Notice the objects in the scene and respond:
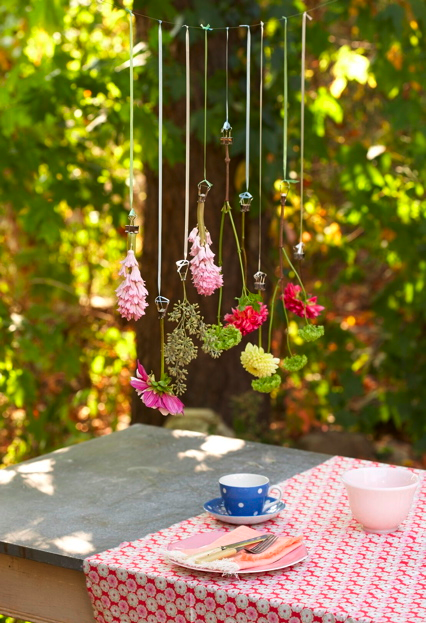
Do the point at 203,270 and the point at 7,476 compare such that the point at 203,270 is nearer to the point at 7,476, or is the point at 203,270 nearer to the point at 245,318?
the point at 245,318

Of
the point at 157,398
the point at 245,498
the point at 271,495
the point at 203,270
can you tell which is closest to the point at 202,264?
the point at 203,270

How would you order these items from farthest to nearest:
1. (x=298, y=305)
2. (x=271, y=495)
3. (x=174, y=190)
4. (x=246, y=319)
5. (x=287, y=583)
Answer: (x=174, y=190)
(x=271, y=495)
(x=298, y=305)
(x=246, y=319)
(x=287, y=583)

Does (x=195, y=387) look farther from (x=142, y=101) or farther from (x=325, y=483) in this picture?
(x=325, y=483)

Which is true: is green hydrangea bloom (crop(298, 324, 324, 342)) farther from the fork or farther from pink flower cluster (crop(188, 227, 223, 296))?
the fork

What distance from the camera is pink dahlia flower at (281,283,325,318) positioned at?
76.1 inches

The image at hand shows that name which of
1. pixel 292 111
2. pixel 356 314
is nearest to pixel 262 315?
pixel 292 111

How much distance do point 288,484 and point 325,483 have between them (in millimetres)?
85

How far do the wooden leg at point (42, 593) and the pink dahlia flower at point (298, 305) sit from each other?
654mm

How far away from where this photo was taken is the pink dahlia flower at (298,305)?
1.93 meters

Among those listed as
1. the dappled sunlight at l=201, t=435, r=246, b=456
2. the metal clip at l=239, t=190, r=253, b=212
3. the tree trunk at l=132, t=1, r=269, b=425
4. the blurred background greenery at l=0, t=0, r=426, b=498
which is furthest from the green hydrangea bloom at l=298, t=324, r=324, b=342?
the tree trunk at l=132, t=1, r=269, b=425

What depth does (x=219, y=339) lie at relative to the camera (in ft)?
5.82

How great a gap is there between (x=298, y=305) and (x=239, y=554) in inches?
20.4

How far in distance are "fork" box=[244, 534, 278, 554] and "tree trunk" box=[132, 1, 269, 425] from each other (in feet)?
7.08

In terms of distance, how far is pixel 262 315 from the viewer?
1.84 metres
